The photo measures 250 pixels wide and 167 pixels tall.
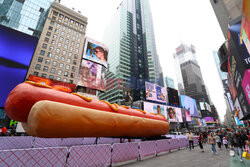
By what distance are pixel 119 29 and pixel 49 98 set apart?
72.0 m

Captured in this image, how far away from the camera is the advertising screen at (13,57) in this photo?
16.8 m

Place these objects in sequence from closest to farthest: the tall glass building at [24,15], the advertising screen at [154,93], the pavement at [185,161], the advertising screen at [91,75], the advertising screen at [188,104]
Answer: the pavement at [185,161], the advertising screen at [91,75], the advertising screen at [154,93], the tall glass building at [24,15], the advertising screen at [188,104]

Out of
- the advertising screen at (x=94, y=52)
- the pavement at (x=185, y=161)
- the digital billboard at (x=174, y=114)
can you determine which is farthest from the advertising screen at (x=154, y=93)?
the pavement at (x=185, y=161)

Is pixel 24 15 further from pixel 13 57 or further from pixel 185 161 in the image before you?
pixel 185 161

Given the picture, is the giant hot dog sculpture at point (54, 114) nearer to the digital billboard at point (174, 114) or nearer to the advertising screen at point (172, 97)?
the digital billboard at point (174, 114)

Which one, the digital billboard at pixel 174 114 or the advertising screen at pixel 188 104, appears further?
the advertising screen at pixel 188 104

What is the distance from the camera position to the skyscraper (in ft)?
188

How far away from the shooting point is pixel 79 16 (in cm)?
4428

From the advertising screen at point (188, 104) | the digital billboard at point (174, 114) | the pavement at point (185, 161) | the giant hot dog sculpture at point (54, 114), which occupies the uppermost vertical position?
the advertising screen at point (188, 104)

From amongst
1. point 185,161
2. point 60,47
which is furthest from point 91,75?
point 185,161

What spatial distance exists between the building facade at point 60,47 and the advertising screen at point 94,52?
915cm

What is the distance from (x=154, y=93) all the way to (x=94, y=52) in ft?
76.8

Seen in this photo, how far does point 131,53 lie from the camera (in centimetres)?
6688

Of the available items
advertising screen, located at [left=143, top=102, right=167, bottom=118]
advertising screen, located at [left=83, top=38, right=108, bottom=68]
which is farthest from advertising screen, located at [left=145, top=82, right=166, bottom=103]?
advertising screen, located at [left=83, top=38, right=108, bottom=68]
